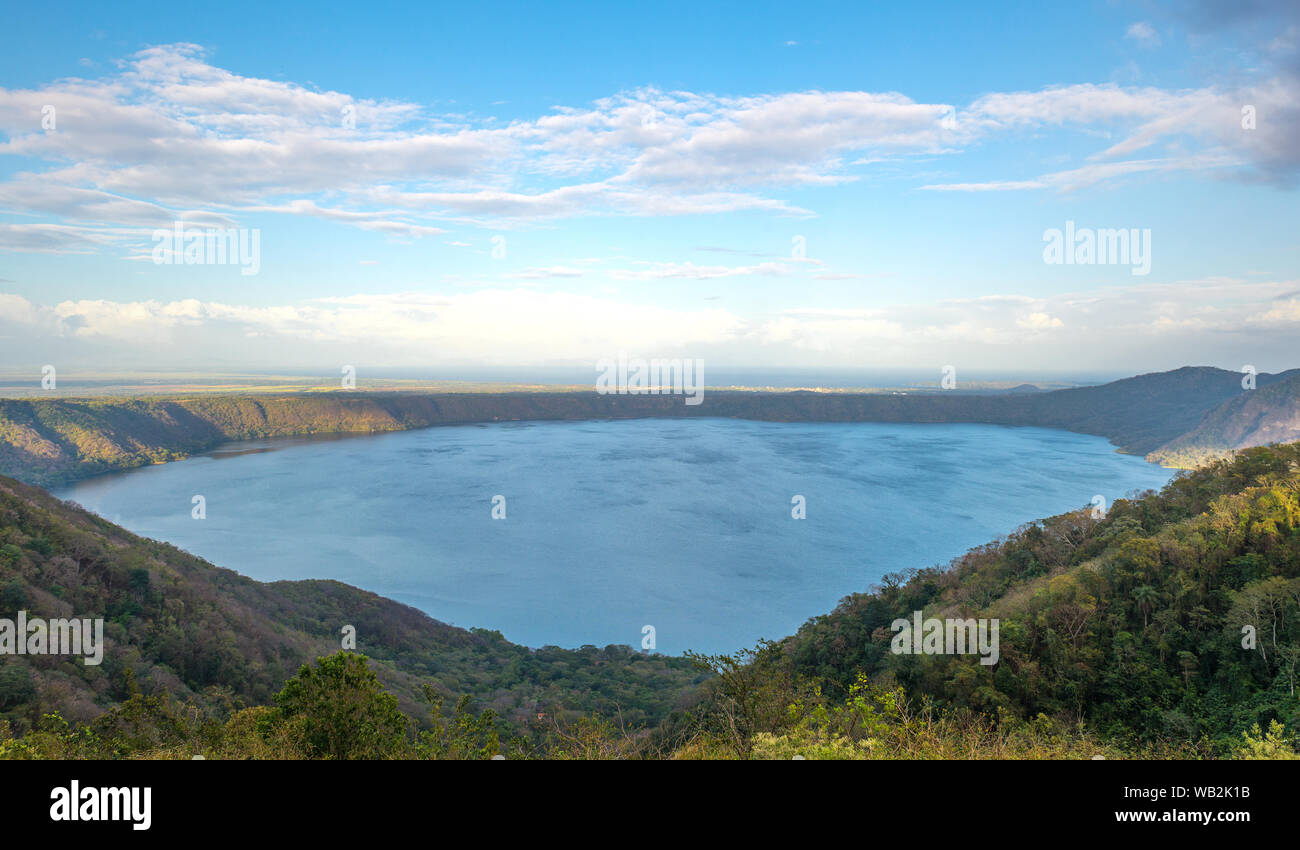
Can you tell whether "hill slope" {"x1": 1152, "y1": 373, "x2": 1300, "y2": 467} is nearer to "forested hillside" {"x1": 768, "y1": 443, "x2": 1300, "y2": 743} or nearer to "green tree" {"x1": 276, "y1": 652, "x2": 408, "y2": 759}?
"forested hillside" {"x1": 768, "y1": 443, "x2": 1300, "y2": 743}

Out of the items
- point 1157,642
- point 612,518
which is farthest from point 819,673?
point 612,518

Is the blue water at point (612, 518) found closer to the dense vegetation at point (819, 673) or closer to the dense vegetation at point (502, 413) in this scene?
the dense vegetation at point (502, 413)

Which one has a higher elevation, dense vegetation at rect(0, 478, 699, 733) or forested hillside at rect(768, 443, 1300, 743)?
forested hillside at rect(768, 443, 1300, 743)

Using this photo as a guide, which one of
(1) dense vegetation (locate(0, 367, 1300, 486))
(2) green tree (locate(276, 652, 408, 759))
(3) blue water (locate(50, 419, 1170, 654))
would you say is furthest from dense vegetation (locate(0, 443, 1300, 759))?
(1) dense vegetation (locate(0, 367, 1300, 486))

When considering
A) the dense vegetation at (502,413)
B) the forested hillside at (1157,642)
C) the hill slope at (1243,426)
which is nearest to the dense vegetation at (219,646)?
the forested hillside at (1157,642)
